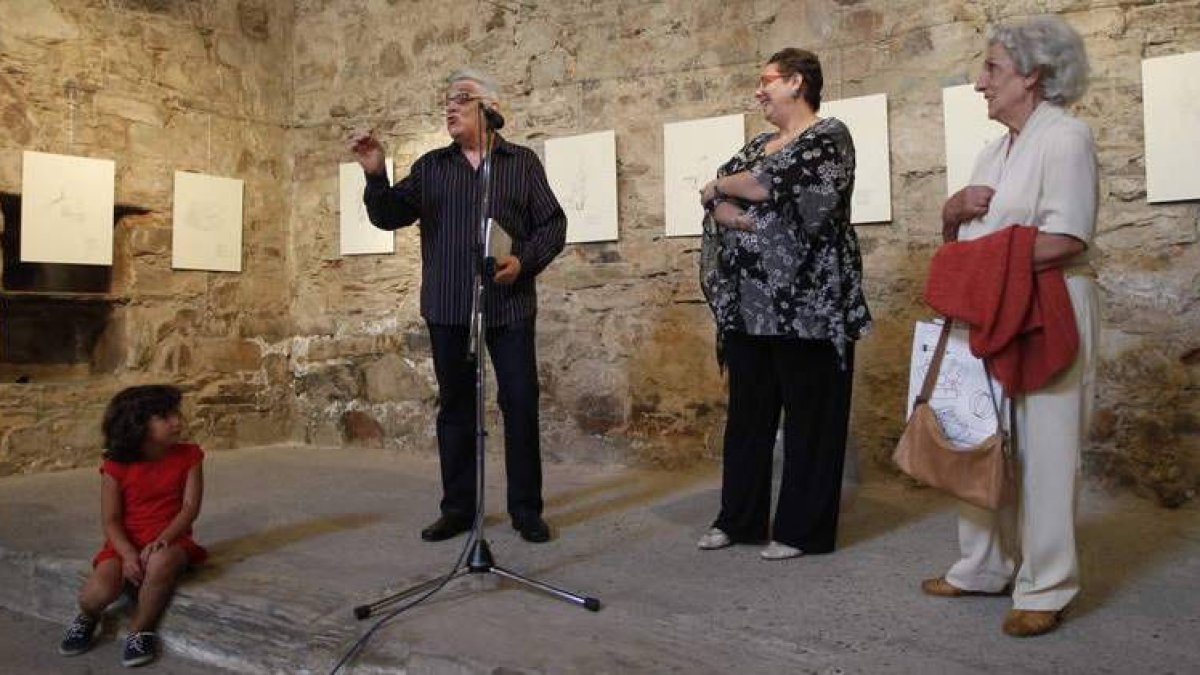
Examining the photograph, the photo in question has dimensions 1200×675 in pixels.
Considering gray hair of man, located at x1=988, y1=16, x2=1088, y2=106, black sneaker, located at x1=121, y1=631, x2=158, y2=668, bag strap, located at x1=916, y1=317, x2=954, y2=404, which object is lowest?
black sneaker, located at x1=121, y1=631, x2=158, y2=668

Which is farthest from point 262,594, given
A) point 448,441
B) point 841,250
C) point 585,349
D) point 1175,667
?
point 585,349

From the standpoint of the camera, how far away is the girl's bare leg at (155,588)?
99.8 inches

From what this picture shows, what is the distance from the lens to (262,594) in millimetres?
2500

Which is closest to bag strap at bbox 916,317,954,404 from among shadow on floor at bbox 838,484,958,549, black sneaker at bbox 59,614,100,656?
shadow on floor at bbox 838,484,958,549

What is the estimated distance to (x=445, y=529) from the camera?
3.12 m

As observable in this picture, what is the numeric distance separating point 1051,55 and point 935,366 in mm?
762

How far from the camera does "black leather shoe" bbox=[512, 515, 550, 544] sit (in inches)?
121

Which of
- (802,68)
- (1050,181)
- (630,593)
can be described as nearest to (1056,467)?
(1050,181)

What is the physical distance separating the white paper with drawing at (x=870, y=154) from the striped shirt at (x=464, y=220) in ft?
5.23

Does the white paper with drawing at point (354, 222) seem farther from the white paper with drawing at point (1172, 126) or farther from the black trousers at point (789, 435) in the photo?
the white paper with drawing at point (1172, 126)

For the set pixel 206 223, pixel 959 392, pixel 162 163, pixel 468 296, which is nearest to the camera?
pixel 959 392

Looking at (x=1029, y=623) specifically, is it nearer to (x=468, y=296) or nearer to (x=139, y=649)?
(x=468, y=296)

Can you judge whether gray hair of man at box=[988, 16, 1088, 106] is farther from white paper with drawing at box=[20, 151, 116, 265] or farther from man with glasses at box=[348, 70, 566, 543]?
white paper with drawing at box=[20, 151, 116, 265]

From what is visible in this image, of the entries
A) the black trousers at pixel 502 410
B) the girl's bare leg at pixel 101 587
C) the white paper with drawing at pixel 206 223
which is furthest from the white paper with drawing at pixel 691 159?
the girl's bare leg at pixel 101 587
